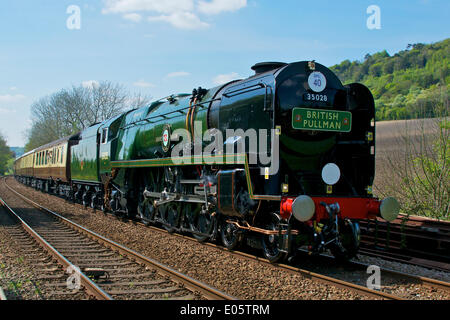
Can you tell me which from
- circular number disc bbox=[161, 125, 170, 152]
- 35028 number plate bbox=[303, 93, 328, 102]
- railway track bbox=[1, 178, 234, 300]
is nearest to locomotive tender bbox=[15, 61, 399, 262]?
35028 number plate bbox=[303, 93, 328, 102]

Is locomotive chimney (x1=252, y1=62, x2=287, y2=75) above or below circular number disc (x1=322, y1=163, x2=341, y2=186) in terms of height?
above

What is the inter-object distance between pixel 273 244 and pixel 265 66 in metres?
3.64

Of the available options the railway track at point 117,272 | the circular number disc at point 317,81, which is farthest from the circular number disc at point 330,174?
the railway track at point 117,272

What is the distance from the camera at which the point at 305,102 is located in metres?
7.34

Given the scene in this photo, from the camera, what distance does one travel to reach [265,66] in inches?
329

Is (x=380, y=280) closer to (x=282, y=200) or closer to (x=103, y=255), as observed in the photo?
(x=282, y=200)

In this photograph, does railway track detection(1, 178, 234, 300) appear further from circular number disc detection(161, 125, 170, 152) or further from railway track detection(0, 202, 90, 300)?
circular number disc detection(161, 125, 170, 152)

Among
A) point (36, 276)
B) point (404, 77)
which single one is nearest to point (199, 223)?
point (36, 276)

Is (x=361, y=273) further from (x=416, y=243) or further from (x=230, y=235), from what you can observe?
(x=230, y=235)

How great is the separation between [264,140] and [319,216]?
5.48ft

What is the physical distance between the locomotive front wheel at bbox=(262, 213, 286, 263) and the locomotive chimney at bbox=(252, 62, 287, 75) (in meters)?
3.03

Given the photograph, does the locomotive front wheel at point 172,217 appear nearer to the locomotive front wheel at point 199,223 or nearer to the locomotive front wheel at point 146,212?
the locomotive front wheel at point 199,223

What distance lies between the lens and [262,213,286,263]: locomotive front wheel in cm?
710
